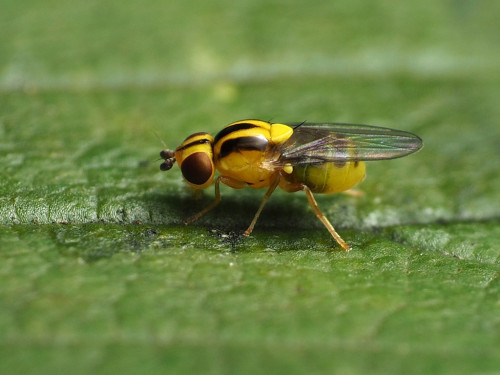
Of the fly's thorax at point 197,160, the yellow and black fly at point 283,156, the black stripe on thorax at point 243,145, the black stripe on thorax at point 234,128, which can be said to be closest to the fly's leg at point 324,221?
A: the yellow and black fly at point 283,156

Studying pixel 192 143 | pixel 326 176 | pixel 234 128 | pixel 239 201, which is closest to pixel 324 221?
pixel 326 176

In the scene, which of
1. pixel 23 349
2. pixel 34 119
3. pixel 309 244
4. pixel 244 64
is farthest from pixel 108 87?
pixel 23 349

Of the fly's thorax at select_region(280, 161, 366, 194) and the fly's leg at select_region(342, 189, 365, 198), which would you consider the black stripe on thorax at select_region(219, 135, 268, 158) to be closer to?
the fly's thorax at select_region(280, 161, 366, 194)

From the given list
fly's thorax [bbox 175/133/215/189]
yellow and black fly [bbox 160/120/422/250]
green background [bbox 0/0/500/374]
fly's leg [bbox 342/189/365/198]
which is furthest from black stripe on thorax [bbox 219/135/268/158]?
fly's leg [bbox 342/189/365/198]

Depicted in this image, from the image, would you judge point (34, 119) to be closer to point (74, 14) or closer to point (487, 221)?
point (74, 14)

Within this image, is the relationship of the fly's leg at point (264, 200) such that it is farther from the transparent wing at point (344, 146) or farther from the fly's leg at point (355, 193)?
the fly's leg at point (355, 193)
